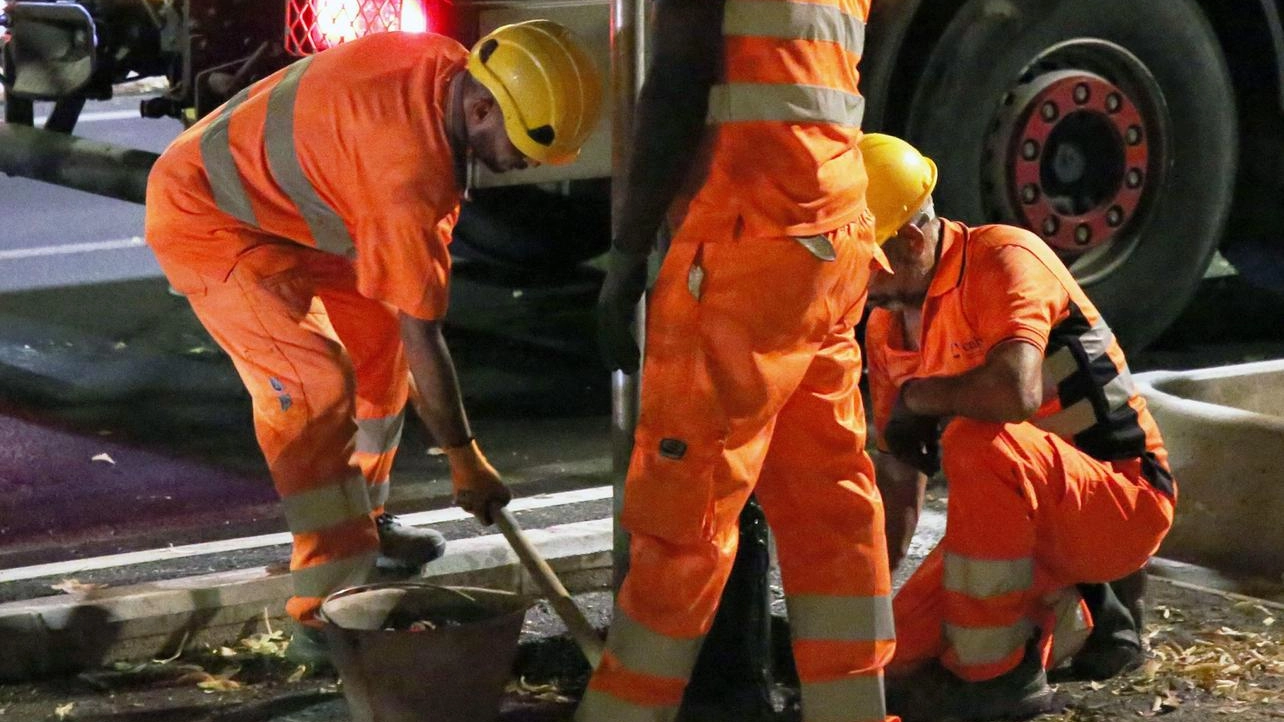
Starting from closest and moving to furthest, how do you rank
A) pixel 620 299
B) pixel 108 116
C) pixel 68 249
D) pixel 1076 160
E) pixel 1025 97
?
1. pixel 620 299
2. pixel 1025 97
3. pixel 1076 160
4. pixel 68 249
5. pixel 108 116

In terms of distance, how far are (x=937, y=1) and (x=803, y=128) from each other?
3130 mm

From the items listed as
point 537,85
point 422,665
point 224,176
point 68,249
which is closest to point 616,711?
point 422,665

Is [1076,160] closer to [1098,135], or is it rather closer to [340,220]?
[1098,135]

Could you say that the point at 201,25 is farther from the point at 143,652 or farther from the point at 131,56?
the point at 143,652

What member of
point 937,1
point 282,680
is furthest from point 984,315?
point 937,1

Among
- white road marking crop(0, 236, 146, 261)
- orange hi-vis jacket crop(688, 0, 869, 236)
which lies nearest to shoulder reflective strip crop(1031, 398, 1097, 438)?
orange hi-vis jacket crop(688, 0, 869, 236)

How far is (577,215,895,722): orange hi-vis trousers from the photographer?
142 inches

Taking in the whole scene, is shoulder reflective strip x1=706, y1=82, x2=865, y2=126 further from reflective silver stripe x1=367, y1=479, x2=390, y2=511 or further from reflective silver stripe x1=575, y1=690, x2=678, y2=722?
reflective silver stripe x1=367, y1=479, x2=390, y2=511

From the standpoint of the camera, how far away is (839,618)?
3832mm

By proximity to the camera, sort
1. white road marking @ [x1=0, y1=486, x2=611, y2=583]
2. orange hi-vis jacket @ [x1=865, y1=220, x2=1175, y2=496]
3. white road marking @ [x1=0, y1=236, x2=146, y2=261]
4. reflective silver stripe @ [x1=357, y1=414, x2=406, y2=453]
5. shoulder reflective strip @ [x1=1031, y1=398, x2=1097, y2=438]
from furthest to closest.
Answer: white road marking @ [x1=0, y1=236, x2=146, y2=261] → white road marking @ [x1=0, y1=486, x2=611, y2=583] → reflective silver stripe @ [x1=357, y1=414, x2=406, y2=453] → shoulder reflective strip @ [x1=1031, y1=398, x2=1097, y2=438] → orange hi-vis jacket @ [x1=865, y1=220, x2=1175, y2=496]

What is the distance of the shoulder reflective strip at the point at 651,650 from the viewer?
3709 mm

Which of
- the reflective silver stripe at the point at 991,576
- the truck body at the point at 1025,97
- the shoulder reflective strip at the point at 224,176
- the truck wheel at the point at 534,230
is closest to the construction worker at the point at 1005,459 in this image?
the reflective silver stripe at the point at 991,576

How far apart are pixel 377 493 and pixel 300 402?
2.15ft

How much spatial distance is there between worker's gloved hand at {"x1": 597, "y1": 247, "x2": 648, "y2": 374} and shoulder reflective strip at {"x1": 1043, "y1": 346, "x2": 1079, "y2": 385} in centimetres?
108
